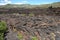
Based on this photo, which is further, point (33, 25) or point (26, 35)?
point (33, 25)

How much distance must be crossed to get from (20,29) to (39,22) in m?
3.46

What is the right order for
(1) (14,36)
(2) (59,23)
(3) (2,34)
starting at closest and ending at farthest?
(1) (14,36)
(3) (2,34)
(2) (59,23)

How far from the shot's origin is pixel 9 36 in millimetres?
14039

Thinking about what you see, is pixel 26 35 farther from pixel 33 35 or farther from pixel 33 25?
pixel 33 25

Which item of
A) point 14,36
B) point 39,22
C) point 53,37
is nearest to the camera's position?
point 14,36

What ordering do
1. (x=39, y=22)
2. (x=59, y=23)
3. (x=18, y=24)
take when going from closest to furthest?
(x=18, y=24)
(x=39, y=22)
(x=59, y=23)

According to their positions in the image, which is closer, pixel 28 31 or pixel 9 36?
pixel 9 36

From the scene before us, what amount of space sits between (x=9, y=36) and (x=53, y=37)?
3273mm

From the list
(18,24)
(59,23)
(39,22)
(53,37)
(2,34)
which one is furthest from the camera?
(59,23)

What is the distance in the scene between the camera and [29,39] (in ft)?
46.6

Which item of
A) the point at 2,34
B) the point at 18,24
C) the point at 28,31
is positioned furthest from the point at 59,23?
the point at 2,34

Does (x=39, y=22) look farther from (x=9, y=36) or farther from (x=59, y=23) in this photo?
(x=9, y=36)

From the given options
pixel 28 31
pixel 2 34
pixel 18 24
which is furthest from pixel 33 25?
pixel 2 34

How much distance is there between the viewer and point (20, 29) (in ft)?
55.8
